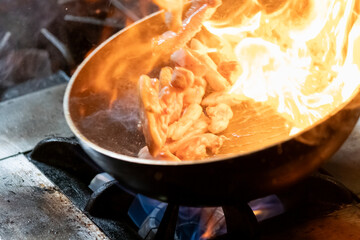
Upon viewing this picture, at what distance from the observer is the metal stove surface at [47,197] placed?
193 cm

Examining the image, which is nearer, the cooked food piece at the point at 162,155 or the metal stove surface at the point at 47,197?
the cooked food piece at the point at 162,155

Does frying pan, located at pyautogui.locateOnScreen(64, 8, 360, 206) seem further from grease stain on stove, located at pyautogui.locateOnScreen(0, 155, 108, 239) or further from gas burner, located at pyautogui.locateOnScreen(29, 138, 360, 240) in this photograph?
grease stain on stove, located at pyautogui.locateOnScreen(0, 155, 108, 239)

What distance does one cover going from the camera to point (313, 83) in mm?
2076

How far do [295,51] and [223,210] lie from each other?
0.83 m

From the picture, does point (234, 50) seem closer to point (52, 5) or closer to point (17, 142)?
point (17, 142)

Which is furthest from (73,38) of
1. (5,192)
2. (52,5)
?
(5,192)

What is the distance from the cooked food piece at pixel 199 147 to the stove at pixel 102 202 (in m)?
0.21

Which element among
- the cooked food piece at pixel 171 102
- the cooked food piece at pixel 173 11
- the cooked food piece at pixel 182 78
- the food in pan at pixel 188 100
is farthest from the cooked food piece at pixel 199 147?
the cooked food piece at pixel 173 11

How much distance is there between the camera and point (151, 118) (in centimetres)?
165

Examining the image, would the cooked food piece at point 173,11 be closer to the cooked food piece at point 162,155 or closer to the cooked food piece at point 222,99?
the cooked food piece at point 222,99

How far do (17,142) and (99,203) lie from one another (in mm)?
749

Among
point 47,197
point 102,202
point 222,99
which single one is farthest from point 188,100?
point 47,197

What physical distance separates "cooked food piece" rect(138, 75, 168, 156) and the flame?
0.44 m

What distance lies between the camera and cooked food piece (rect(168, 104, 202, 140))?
1.84 m
